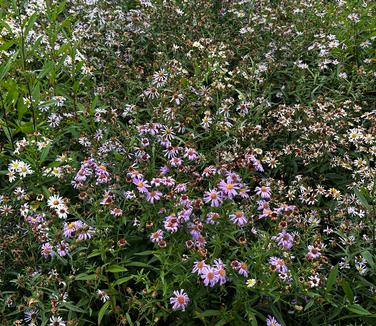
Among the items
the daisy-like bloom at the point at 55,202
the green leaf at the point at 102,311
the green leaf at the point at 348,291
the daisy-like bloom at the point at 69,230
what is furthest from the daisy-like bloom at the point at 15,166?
the green leaf at the point at 348,291

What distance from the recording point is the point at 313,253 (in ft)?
7.04

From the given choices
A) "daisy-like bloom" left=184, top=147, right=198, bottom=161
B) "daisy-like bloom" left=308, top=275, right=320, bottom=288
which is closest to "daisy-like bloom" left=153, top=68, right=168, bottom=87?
"daisy-like bloom" left=184, top=147, right=198, bottom=161

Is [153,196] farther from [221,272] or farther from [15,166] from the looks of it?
[15,166]

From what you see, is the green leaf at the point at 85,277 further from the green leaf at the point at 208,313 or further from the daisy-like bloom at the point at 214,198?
the daisy-like bloom at the point at 214,198

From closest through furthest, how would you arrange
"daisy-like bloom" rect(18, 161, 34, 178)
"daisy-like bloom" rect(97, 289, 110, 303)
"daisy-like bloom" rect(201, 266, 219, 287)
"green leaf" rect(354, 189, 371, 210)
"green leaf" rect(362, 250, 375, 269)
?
"daisy-like bloom" rect(201, 266, 219, 287) → "daisy-like bloom" rect(97, 289, 110, 303) → "green leaf" rect(362, 250, 375, 269) → "green leaf" rect(354, 189, 371, 210) → "daisy-like bloom" rect(18, 161, 34, 178)

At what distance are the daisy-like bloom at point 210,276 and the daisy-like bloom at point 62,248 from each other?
0.58 metres

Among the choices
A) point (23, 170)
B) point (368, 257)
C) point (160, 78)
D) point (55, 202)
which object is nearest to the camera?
point (368, 257)

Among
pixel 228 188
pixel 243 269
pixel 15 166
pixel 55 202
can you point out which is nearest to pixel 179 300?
pixel 243 269

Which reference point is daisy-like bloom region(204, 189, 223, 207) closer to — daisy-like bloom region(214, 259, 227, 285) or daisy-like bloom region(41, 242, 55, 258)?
daisy-like bloom region(214, 259, 227, 285)

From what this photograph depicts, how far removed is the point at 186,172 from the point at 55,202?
2.07 feet

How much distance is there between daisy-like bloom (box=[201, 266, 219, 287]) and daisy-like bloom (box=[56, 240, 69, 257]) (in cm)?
58

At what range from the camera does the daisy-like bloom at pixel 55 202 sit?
225cm

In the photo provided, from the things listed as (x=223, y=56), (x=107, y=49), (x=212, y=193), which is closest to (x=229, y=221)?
(x=212, y=193)

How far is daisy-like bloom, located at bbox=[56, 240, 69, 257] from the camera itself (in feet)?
6.79
